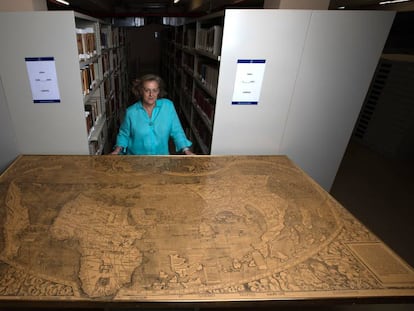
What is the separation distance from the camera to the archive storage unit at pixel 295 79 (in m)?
1.84

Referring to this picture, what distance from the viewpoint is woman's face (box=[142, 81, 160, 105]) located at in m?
2.18

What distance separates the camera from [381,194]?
356 centimetres

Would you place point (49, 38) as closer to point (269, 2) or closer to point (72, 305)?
point (72, 305)

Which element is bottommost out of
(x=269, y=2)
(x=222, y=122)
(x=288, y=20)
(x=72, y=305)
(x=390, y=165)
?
(x=390, y=165)

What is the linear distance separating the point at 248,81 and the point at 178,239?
51.0 inches

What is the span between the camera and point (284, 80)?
2.01m

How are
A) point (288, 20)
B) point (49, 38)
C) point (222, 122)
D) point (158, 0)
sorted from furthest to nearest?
point (158, 0)
point (222, 122)
point (288, 20)
point (49, 38)

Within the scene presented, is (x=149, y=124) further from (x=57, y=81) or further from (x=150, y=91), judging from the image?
(x=57, y=81)

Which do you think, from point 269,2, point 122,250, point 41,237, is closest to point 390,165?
point 269,2

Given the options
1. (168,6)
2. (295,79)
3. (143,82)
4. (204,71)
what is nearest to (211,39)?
(204,71)

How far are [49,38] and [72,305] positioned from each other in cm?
163

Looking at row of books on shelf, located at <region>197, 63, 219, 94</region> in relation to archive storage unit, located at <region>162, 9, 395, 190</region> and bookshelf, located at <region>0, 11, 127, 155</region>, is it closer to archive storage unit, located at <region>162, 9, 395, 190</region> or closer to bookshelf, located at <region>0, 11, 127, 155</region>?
archive storage unit, located at <region>162, 9, 395, 190</region>

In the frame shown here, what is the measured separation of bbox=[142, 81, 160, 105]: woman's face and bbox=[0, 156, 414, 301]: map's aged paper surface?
68cm

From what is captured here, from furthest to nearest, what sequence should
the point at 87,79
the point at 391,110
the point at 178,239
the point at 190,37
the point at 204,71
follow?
the point at 391,110 → the point at 190,37 → the point at 204,71 → the point at 87,79 → the point at 178,239
